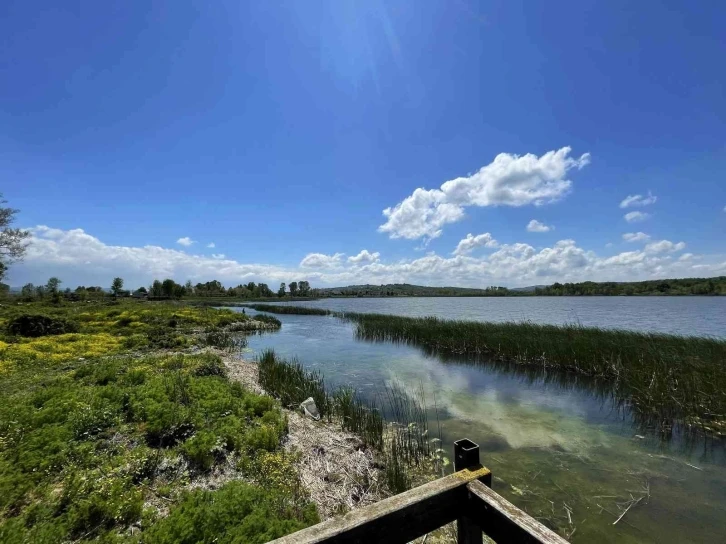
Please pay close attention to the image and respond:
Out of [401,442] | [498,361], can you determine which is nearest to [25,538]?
[401,442]

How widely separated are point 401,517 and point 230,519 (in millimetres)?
2779

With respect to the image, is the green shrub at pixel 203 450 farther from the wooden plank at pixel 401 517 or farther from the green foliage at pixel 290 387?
the wooden plank at pixel 401 517

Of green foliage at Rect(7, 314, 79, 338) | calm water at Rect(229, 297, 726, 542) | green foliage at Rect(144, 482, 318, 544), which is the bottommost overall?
calm water at Rect(229, 297, 726, 542)

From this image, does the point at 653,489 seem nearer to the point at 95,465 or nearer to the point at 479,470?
the point at 479,470

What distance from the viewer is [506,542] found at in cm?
177

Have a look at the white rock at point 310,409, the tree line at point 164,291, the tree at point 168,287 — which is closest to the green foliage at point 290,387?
the white rock at point 310,409

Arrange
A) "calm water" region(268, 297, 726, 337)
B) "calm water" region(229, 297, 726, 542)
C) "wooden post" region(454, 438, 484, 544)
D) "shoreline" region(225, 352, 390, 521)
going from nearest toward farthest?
"wooden post" region(454, 438, 484, 544)
"shoreline" region(225, 352, 390, 521)
"calm water" region(229, 297, 726, 542)
"calm water" region(268, 297, 726, 337)

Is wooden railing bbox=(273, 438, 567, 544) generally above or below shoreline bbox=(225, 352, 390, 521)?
above

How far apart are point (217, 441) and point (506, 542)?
5.38 meters

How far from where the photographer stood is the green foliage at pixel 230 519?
3.29 m

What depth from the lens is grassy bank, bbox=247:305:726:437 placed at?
916 cm

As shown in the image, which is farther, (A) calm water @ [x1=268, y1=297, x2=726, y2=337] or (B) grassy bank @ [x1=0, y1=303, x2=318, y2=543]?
(A) calm water @ [x1=268, y1=297, x2=726, y2=337]

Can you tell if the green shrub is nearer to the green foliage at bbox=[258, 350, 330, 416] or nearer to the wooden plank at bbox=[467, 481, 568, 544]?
the green foliage at bbox=[258, 350, 330, 416]

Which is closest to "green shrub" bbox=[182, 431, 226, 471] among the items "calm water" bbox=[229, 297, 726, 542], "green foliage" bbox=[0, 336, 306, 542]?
"green foliage" bbox=[0, 336, 306, 542]
